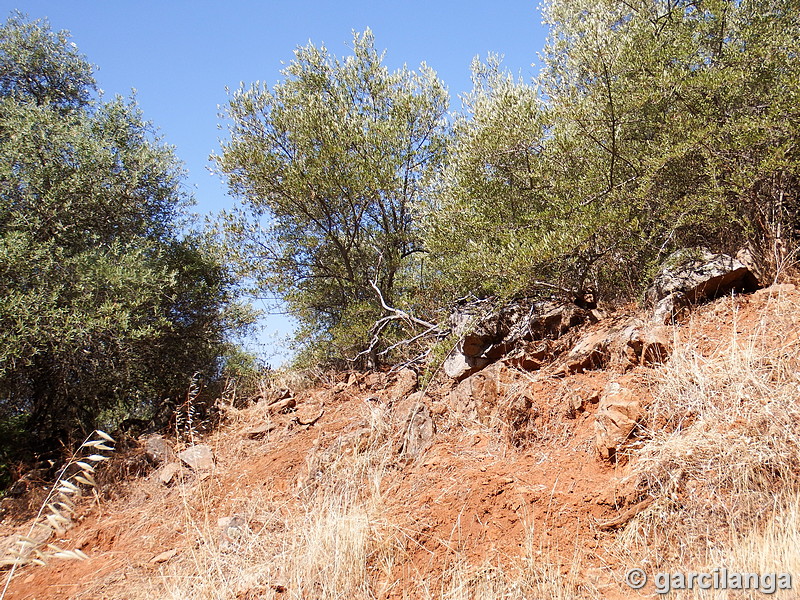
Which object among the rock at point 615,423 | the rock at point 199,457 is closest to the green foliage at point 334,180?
the rock at point 199,457

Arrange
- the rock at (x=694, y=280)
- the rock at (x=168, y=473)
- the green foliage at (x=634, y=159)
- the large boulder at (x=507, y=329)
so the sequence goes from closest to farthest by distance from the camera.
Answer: the rock at (x=694, y=280)
the green foliage at (x=634, y=159)
the rock at (x=168, y=473)
the large boulder at (x=507, y=329)

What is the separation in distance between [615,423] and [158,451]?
608 cm

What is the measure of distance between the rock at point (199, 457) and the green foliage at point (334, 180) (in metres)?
3.13

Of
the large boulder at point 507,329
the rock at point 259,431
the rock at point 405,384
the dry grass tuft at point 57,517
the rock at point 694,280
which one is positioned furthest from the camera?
the rock at point 259,431

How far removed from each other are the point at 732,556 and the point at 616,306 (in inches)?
167

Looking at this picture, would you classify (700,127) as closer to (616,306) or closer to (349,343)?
(616,306)

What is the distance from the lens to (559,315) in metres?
6.82

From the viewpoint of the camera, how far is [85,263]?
764 centimetres

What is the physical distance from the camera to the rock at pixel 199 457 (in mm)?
6672

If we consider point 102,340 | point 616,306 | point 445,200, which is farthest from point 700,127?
point 102,340

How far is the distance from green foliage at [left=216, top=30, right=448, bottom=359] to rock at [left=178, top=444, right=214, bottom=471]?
3.13m

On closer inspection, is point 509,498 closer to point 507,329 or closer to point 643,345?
point 643,345

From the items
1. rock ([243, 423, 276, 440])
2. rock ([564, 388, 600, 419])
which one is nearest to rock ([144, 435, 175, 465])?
rock ([243, 423, 276, 440])

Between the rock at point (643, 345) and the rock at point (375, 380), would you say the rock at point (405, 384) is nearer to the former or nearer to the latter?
the rock at point (375, 380)
